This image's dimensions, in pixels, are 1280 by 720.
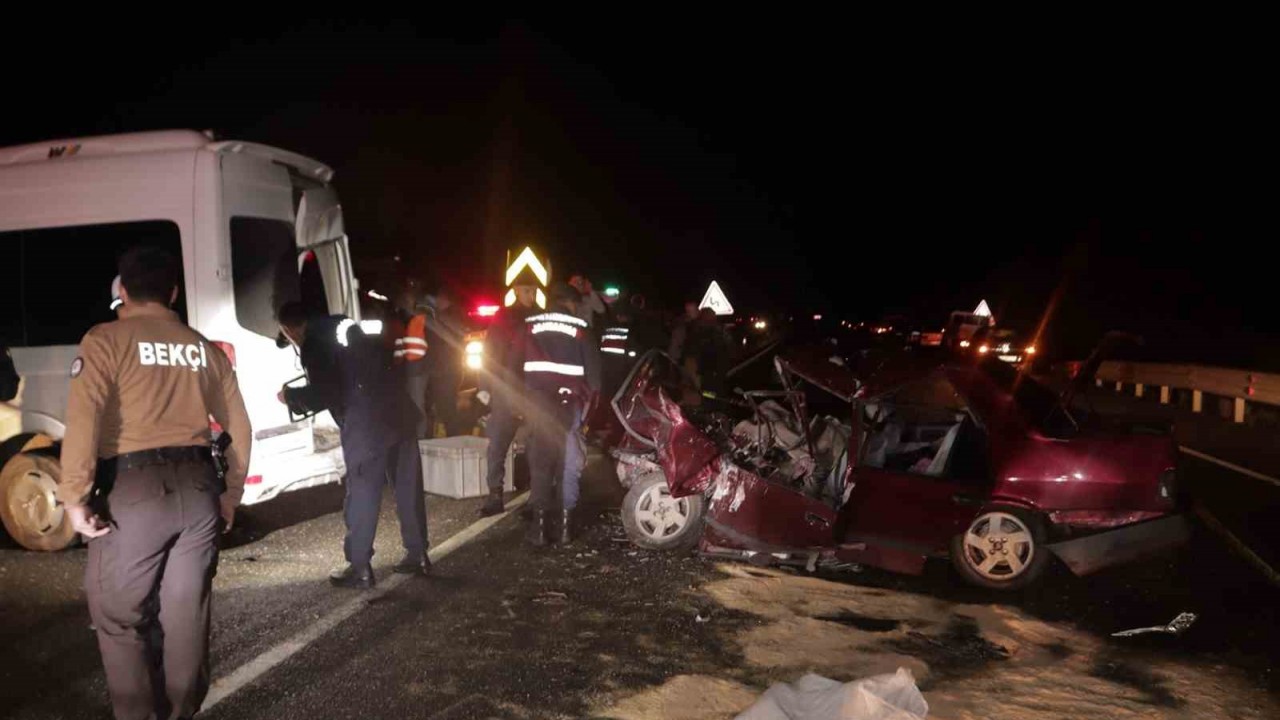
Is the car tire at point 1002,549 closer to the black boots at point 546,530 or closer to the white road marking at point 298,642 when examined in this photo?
the black boots at point 546,530

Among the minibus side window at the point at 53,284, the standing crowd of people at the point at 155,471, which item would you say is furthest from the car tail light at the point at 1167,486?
the minibus side window at the point at 53,284

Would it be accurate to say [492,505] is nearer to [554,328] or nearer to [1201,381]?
[554,328]

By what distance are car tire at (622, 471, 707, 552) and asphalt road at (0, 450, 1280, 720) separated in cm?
12

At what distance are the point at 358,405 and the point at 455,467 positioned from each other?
2896 millimetres

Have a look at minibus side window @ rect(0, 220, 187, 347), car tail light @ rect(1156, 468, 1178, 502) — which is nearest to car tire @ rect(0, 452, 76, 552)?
minibus side window @ rect(0, 220, 187, 347)

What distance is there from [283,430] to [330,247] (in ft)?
6.19

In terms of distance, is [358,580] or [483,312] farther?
[483,312]

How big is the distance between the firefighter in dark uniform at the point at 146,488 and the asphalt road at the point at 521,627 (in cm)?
51

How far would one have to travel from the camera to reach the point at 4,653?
497 centimetres

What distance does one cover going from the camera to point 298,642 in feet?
16.4

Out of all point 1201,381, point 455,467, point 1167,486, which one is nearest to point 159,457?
point 455,467

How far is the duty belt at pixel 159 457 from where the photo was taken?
3637mm

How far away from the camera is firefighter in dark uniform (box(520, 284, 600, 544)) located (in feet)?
23.6

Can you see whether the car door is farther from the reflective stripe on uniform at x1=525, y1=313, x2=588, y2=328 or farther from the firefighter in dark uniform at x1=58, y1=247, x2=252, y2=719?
the firefighter in dark uniform at x1=58, y1=247, x2=252, y2=719
